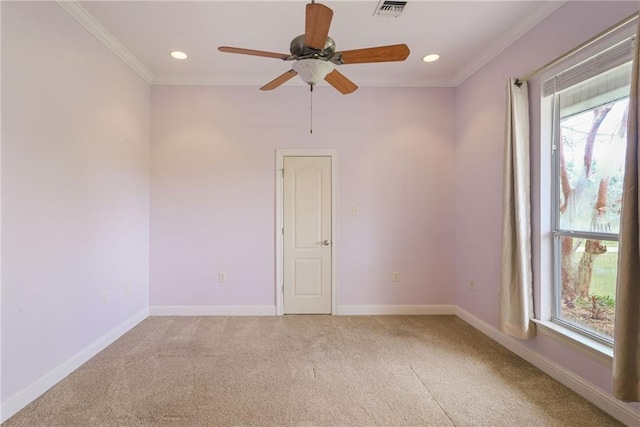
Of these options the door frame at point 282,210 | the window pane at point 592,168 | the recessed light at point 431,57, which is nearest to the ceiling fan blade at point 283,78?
the door frame at point 282,210

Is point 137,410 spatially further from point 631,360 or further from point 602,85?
point 602,85

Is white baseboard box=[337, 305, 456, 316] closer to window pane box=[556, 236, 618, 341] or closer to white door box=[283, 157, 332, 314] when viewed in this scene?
white door box=[283, 157, 332, 314]

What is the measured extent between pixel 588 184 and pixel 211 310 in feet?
13.0

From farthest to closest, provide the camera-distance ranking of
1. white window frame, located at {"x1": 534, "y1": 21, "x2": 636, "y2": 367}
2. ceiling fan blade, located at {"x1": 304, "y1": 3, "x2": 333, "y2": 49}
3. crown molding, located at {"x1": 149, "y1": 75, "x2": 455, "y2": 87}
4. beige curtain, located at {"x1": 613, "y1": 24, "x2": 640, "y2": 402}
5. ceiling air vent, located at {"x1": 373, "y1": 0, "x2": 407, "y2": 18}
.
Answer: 1. crown molding, located at {"x1": 149, "y1": 75, "x2": 455, "y2": 87}
2. white window frame, located at {"x1": 534, "y1": 21, "x2": 636, "y2": 367}
3. ceiling air vent, located at {"x1": 373, "y1": 0, "x2": 407, "y2": 18}
4. beige curtain, located at {"x1": 613, "y1": 24, "x2": 640, "y2": 402}
5. ceiling fan blade, located at {"x1": 304, "y1": 3, "x2": 333, "y2": 49}

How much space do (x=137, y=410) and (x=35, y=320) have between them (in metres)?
0.99

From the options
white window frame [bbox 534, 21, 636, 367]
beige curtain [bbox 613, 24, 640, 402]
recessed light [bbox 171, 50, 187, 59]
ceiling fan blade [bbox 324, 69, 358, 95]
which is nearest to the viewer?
beige curtain [bbox 613, 24, 640, 402]

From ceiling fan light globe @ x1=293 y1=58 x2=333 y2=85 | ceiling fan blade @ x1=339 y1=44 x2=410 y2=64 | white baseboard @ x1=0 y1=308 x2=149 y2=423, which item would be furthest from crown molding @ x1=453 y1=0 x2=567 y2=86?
white baseboard @ x1=0 y1=308 x2=149 y2=423

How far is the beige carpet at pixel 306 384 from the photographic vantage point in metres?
1.93

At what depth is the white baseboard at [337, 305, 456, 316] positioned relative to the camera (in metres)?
3.86

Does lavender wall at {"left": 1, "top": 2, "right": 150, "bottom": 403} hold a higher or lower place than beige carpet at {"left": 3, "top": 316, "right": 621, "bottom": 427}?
higher

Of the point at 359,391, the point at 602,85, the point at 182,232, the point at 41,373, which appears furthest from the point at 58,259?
the point at 602,85

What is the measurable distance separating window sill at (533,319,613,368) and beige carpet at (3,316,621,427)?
329mm

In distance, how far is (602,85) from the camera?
2094mm

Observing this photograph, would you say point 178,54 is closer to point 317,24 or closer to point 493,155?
point 317,24
